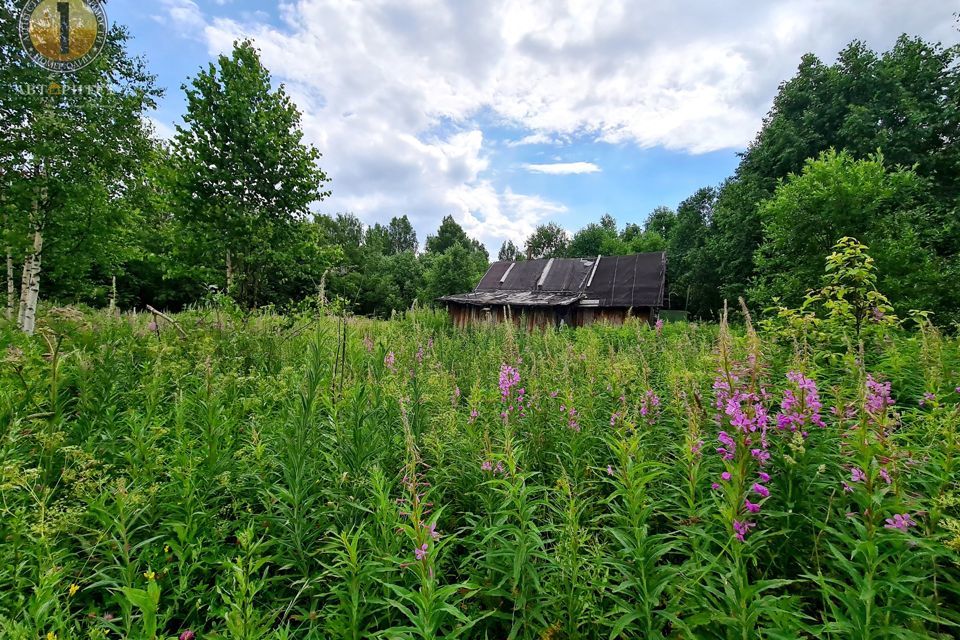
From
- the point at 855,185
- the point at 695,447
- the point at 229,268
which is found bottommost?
the point at 695,447

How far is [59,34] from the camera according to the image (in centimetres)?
762

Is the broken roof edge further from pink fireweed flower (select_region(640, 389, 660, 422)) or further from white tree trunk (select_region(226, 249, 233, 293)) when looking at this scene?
pink fireweed flower (select_region(640, 389, 660, 422))

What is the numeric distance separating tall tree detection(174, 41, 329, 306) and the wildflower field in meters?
5.50

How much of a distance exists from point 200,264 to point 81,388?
692 cm

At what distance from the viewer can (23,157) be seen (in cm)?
693

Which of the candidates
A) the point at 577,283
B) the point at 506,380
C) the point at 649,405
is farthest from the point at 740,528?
the point at 577,283

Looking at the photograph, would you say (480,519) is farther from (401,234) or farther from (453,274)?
(401,234)

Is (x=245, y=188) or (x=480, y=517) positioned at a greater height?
(x=245, y=188)

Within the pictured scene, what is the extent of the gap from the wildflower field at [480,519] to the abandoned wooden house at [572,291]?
17.6m

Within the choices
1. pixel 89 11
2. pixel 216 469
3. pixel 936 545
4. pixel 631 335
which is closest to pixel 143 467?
pixel 216 469

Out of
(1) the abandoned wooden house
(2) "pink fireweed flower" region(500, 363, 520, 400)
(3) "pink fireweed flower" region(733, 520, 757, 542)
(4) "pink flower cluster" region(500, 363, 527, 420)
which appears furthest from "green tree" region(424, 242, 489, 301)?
(3) "pink fireweed flower" region(733, 520, 757, 542)

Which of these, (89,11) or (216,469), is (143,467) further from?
(89,11)

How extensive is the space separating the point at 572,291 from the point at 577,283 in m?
1.36

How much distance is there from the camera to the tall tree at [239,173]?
7797 millimetres
